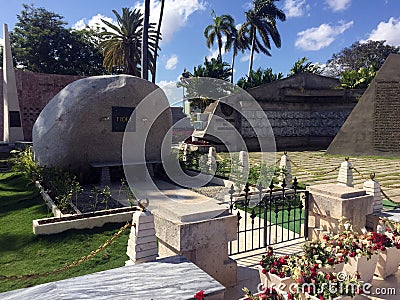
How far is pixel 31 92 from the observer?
63.5ft

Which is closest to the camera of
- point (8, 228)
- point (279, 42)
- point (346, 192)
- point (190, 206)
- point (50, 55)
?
point (190, 206)

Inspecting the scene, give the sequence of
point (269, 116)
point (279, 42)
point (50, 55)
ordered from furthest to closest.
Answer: point (279, 42), point (50, 55), point (269, 116)

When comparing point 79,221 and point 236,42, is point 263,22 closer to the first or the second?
point 236,42

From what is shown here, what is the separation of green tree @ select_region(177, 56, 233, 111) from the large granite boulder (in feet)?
37.4

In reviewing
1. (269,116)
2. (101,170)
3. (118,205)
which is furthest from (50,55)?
(118,205)

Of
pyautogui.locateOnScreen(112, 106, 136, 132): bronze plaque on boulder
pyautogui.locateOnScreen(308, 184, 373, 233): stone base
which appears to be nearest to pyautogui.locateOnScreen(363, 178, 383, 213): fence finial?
pyautogui.locateOnScreen(308, 184, 373, 233): stone base

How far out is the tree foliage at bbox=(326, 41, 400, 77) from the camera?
36.4 metres

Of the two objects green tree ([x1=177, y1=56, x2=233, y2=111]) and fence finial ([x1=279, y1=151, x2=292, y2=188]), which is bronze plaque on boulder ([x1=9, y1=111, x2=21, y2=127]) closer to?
green tree ([x1=177, y1=56, x2=233, y2=111])

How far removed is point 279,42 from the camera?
32.8m

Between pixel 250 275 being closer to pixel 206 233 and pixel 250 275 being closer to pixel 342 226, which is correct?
pixel 206 233

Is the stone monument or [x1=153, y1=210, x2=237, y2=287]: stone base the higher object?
the stone monument

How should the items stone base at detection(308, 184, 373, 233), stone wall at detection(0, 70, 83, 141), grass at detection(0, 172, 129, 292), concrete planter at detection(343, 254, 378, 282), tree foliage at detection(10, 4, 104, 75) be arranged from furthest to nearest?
tree foliage at detection(10, 4, 104, 75) < stone wall at detection(0, 70, 83, 141) < stone base at detection(308, 184, 373, 233) < grass at detection(0, 172, 129, 292) < concrete planter at detection(343, 254, 378, 282)

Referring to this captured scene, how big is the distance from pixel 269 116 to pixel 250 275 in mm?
17811

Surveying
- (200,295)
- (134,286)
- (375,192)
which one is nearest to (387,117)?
(375,192)
